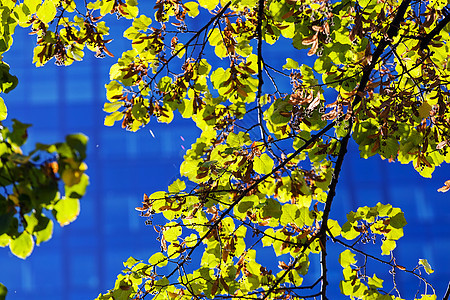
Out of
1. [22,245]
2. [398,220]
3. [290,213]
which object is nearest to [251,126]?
[290,213]

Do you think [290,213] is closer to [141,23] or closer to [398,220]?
[398,220]

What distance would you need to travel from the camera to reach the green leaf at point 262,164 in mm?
2673

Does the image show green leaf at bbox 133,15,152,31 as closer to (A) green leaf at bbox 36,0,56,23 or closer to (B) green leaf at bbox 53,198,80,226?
(A) green leaf at bbox 36,0,56,23

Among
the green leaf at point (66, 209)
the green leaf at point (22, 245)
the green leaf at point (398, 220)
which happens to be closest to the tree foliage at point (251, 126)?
the green leaf at point (398, 220)

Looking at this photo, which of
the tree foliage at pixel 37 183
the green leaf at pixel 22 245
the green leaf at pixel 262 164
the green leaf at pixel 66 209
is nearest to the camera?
the tree foliage at pixel 37 183

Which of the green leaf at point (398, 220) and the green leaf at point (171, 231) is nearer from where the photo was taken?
the green leaf at point (398, 220)

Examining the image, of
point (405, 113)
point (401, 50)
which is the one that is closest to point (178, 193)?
point (405, 113)

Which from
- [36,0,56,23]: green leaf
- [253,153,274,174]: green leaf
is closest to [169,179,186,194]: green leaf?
[253,153,274,174]: green leaf

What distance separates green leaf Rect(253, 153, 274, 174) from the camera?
2673 millimetres

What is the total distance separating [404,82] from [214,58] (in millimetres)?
10610

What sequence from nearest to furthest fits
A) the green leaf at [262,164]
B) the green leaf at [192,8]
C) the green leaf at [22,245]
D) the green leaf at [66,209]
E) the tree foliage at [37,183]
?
the tree foliage at [37,183] → the green leaf at [66,209] → the green leaf at [22,245] → the green leaf at [262,164] → the green leaf at [192,8]

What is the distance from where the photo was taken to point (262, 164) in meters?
2.69

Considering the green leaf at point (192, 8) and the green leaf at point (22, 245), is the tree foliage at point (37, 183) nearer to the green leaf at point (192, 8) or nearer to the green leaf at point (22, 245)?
the green leaf at point (22, 245)

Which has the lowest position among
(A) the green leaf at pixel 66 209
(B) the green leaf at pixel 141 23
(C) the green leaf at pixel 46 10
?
(A) the green leaf at pixel 66 209
